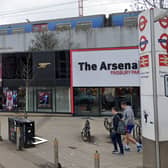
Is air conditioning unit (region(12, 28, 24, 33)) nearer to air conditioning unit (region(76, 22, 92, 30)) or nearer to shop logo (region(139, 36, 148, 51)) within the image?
air conditioning unit (region(76, 22, 92, 30))

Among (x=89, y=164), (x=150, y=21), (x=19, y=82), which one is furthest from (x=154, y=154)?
(x=19, y=82)

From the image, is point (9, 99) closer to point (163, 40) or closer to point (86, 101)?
point (86, 101)

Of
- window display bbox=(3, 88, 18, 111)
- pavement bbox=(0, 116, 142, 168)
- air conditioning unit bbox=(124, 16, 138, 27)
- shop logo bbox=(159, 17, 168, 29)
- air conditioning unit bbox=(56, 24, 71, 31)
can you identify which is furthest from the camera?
air conditioning unit bbox=(56, 24, 71, 31)

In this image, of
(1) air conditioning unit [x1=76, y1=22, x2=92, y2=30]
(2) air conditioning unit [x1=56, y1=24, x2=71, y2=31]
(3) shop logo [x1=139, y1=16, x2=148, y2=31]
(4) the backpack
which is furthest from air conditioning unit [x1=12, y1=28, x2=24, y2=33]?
(3) shop logo [x1=139, y1=16, x2=148, y2=31]

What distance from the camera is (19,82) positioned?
24969mm

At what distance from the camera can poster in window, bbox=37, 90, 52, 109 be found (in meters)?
24.0

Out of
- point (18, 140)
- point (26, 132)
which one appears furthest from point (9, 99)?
point (18, 140)

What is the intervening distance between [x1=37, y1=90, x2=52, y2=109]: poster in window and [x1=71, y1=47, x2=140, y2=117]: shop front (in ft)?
7.36

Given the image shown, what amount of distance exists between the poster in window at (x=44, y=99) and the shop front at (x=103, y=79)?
2.24 meters

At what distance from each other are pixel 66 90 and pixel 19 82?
14.5 feet

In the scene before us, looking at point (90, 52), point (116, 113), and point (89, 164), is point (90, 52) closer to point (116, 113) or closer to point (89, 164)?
point (116, 113)

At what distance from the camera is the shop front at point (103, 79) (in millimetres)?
21531

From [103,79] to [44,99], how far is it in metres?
5.43

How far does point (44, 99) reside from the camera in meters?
24.1
